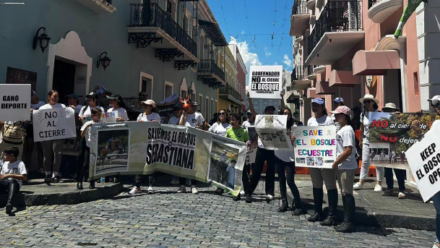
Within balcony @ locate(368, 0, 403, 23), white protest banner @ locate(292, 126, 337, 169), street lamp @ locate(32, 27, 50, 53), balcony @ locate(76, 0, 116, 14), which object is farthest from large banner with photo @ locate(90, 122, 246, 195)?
balcony @ locate(368, 0, 403, 23)

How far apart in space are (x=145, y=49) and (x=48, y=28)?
5667mm

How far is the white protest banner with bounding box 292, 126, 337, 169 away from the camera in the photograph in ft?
14.9

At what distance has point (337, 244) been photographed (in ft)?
12.5

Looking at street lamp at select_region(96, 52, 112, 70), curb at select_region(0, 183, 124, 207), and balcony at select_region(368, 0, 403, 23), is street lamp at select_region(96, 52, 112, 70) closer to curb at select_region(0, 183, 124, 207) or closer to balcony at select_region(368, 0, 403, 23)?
curb at select_region(0, 183, 124, 207)

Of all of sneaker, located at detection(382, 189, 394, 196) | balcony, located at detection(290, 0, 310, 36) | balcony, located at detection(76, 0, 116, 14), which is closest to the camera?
sneaker, located at detection(382, 189, 394, 196)

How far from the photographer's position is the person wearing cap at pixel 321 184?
459cm

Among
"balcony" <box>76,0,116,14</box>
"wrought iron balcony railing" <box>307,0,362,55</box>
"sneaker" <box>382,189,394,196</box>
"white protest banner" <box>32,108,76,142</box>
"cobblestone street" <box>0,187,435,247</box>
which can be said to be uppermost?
"wrought iron balcony railing" <box>307,0,362,55</box>

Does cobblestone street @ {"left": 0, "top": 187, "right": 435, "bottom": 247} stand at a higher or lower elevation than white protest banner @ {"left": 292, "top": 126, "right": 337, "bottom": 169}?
lower

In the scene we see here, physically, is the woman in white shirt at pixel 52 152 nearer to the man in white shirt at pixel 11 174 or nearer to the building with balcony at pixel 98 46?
the man in white shirt at pixel 11 174

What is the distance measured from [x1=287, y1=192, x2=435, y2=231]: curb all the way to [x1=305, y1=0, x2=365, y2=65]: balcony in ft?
25.5

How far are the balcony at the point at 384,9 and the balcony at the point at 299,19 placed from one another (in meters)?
11.8

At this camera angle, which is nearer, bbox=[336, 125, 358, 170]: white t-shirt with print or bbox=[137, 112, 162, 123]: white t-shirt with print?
bbox=[336, 125, 358, 170]: white t-shirt with print

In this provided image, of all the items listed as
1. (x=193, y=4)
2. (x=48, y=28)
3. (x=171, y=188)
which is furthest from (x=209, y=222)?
(x=193, y=4)

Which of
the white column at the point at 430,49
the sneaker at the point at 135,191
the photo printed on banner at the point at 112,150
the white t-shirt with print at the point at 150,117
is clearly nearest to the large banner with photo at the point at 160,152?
the photo printed on banner at the point at 112,150
